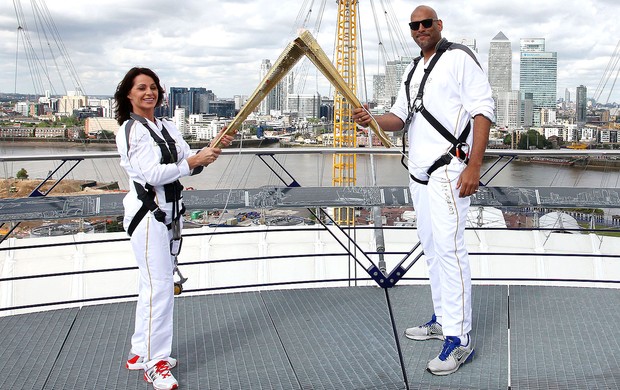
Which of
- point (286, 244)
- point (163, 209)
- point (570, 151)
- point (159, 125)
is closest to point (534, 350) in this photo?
point (570, 151)

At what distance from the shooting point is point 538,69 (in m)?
59.4

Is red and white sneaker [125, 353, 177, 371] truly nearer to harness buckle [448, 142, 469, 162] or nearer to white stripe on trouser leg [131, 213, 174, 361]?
white stripe on trouser leg [131, 213, 174, 361]

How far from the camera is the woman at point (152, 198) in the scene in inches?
74.7

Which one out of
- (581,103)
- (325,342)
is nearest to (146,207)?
(325,342)

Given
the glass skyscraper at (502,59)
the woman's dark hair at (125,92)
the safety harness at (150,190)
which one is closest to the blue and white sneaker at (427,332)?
the safety harness at (150,190)

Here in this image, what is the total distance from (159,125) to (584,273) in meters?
8.59

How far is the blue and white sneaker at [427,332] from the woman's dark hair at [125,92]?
134 centimetres

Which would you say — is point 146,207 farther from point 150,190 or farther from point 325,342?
point 325,342

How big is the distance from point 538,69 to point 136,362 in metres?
63.3

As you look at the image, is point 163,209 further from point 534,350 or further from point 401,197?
point 534,350

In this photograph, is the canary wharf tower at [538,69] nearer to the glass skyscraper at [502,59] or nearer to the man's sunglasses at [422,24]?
the glass skyscraper at [502,59]

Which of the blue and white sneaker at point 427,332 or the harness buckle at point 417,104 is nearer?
the harness buckle at point 417,104

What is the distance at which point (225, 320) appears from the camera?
2637 mm

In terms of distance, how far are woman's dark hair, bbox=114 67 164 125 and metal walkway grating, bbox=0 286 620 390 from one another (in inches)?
36.1
